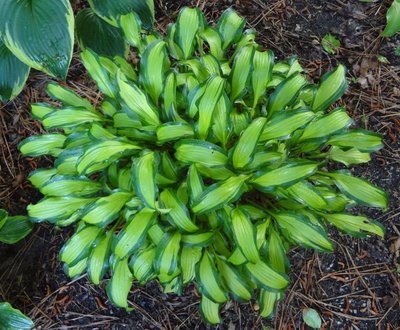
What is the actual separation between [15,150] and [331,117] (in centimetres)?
140

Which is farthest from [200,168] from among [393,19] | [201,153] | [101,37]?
[393,19]

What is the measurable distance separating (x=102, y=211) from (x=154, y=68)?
0.39 meters

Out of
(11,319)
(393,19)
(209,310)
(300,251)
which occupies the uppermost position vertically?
(393,19)

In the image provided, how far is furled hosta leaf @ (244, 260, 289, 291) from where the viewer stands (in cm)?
130

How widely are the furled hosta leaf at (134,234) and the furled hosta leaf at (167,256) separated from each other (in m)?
0.07

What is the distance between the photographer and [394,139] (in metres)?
2.08

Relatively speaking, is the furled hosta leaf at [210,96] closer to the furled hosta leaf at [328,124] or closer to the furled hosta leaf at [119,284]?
the furled hosta leaf at [328,124]

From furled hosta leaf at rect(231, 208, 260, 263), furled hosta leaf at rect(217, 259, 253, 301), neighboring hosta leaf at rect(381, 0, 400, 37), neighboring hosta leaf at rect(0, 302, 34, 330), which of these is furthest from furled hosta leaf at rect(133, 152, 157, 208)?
neighboring hosta leaf at rect(381, 0, 400, 37)

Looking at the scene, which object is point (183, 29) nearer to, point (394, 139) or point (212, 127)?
point (212, 127)

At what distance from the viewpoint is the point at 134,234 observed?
1257 mm

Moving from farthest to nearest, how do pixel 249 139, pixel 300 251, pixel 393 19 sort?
1. pixel 393 19
2. pixel 300 251
3. pixel 249 139

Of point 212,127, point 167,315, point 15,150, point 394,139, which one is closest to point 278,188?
point 212,127

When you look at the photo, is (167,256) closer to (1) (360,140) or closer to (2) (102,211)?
(2) (102,211)

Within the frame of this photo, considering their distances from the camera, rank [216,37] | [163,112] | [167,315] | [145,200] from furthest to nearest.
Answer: [167,315] → [216,37] → [163,112] → [145,200]
